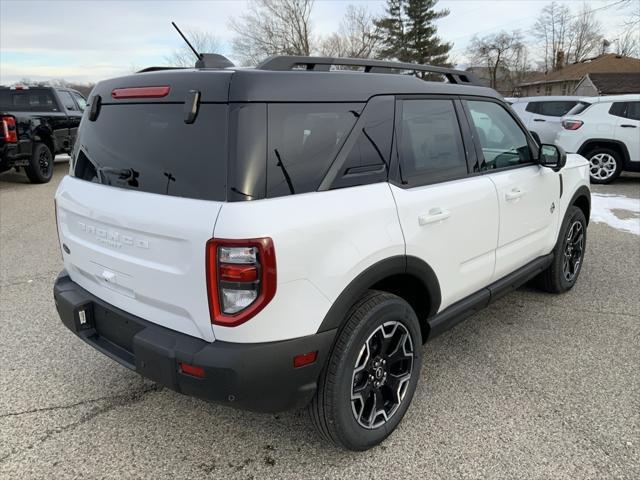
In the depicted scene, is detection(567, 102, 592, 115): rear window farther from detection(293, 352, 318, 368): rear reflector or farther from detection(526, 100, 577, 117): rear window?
detection(293, 352, 318, 368): rear reflector

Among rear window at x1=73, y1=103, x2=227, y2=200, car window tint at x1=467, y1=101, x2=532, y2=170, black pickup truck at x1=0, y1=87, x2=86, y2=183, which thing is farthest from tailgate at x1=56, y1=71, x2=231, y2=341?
black pickup truck at x1=0, y1=87, x2=86, y2=183

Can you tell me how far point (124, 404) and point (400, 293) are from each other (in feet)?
5.63

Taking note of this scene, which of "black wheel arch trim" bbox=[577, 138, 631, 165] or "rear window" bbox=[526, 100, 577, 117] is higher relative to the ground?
"rear window" bbox=[526, 100, 577, 117]

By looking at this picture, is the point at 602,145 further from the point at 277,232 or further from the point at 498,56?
the point at 498,56

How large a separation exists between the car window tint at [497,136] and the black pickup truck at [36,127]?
9522mm

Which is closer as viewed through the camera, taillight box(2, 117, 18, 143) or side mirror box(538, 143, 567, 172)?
side mirror box(538, 143, 567, 172)

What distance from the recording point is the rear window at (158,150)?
1.97m

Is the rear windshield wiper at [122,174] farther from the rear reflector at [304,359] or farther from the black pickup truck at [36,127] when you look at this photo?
the black pickup truck at [36,127]

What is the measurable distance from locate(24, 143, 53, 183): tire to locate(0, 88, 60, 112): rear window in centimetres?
125

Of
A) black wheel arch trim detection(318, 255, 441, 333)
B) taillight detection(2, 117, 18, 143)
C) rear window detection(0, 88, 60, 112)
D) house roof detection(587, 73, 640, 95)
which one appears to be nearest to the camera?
black wheel arch trim detection(318, 255, 441, 333)

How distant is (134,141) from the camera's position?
230cm

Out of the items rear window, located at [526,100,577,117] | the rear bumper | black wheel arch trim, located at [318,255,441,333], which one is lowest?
the rear bumper

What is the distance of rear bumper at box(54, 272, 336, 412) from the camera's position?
194cm

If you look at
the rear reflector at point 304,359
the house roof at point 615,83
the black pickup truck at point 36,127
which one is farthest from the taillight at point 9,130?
the house roof at point 615,83
